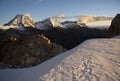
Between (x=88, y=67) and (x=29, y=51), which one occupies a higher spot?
(x=88, y=67)

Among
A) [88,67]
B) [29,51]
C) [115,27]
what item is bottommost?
[29,51]

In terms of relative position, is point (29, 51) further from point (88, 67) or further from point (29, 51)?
point (88, 67)

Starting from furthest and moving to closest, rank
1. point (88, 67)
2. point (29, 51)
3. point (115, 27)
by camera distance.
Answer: point (29, 51) < point (115, 27) < point (88, 67)

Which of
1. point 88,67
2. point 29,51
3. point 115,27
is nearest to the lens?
point 88,67

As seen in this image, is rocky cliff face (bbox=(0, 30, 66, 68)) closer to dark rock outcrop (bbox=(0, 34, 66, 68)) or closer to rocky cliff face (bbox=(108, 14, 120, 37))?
dark rock outcrop (bbox=(0, 34, 66, 68))

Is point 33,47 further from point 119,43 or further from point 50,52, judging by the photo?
point 119,43

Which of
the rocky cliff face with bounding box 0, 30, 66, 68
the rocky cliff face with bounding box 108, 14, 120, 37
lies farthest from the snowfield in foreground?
the rocky cliff face with bounding box 0, 30, 66, 68

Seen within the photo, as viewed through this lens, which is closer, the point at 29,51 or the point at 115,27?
the point at 115,27

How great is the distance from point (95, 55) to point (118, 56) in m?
1.67

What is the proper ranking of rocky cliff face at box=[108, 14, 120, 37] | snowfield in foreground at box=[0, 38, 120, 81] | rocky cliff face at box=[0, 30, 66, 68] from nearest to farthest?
snowfield in foreground at box=[0, 38, 120, 81], rocky cliff face at box=[108, 14, 120, 37], rocky cliff face at box=[0, 30, 66, 68]

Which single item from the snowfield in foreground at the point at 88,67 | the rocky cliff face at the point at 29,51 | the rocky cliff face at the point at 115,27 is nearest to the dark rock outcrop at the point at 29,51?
the rocky cliff face at the point at 29,51

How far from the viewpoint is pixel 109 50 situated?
15.4m

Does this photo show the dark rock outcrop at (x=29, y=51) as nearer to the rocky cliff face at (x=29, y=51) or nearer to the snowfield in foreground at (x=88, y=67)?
the rocky cliff face at (x=29, y=51)

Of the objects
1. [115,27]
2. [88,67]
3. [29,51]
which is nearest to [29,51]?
[29,51]
